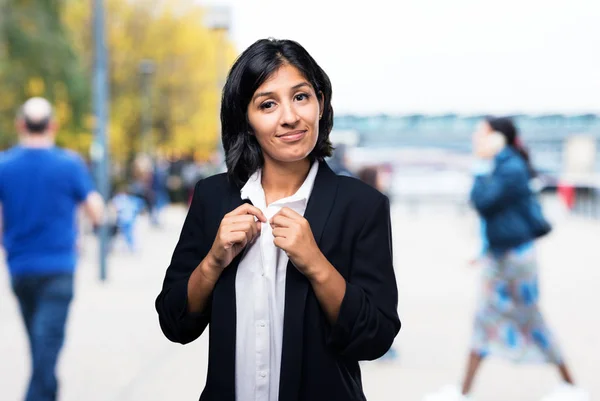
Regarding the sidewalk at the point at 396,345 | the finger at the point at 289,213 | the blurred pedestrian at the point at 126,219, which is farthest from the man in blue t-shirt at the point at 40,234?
the blurred pedestrian at the point at 126,219

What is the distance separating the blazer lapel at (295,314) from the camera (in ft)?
6.41

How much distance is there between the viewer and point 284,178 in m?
2.11

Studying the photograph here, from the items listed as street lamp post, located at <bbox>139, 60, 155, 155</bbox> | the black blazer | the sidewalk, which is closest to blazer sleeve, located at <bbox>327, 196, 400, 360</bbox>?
the black blazer

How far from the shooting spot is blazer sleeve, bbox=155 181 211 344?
2.09 m

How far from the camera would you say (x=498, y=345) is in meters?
5.57

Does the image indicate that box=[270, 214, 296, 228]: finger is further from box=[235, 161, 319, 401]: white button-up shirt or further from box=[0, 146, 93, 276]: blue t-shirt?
box=[0, 146, 93, 276]: blue t-shirt

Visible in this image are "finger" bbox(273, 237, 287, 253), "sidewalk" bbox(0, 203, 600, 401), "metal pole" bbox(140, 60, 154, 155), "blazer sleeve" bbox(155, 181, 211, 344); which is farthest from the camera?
"metal pole" bbox(140, 60, 154, 155)

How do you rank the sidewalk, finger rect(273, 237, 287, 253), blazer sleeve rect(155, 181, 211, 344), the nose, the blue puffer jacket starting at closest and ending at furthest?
finger rect(273, 237, 287, 253)
the nose
blazer sleeve rect(155, 181, 211, 344)
the blue puffer jacket
the sidewalk

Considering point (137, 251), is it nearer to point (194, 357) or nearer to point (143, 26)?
point (194, 357)

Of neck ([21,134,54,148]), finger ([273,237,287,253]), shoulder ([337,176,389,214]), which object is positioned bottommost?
finger ([273,237,287,253])

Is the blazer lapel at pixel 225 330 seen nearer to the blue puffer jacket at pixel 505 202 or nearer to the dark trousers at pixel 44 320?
the dark trousers at pixel 44 320

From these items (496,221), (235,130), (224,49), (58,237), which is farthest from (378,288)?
(224,49)

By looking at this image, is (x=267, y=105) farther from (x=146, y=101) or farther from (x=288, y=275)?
(x=146, y=101)

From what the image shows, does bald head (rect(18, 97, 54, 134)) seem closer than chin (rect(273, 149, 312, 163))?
No
